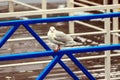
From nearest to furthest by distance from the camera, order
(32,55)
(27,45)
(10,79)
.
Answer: (32,55) → (10,79) → (27,45)

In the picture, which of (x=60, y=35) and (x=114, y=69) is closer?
(x=60, y=35)

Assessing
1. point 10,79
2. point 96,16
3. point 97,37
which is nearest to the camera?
point 96,16

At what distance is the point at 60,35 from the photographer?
14.6 ft

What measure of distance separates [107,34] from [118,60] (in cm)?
188

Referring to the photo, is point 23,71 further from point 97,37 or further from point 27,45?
point 97,37

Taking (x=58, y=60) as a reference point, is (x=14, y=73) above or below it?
below

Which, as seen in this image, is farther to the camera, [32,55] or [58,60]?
[58,60]

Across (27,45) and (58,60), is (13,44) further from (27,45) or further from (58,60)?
(58,60)

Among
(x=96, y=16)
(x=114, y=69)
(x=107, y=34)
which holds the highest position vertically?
(x=96, y=16)

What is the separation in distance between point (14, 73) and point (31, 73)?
256 millimetres

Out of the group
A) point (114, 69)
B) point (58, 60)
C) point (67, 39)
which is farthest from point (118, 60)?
point (58, 60)

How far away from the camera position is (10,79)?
6238 millimetres

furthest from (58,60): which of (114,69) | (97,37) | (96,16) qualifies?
(97,37)

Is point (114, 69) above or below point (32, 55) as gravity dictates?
below
